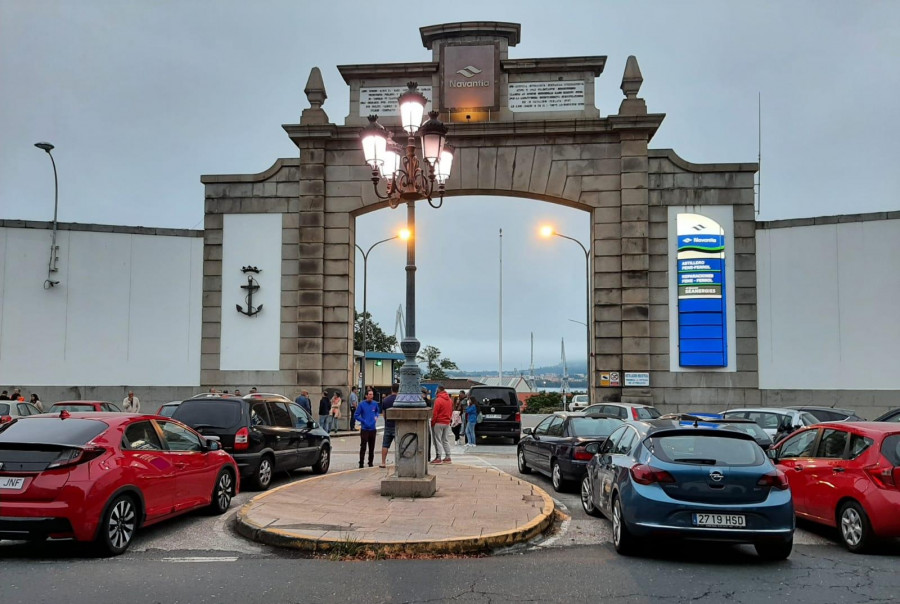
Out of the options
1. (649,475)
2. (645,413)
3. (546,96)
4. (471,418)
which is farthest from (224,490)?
(546,96)

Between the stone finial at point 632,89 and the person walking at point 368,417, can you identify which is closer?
the person walking at point 368,417

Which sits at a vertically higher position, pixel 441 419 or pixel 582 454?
pixel 441 419

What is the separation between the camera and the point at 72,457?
7520mm

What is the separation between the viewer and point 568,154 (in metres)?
25.7

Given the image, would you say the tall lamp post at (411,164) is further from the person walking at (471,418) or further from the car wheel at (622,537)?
the person walking at (471,418)

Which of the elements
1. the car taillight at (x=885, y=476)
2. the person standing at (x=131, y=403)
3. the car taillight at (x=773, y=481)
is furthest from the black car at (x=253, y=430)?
the person standing at (x=131, y=403)

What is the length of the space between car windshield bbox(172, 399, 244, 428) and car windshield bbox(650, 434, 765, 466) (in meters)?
7.23

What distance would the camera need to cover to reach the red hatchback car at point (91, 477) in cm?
724

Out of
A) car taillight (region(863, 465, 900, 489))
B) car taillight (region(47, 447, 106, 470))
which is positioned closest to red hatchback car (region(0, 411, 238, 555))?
car taillight (region(47, 447, 106, 470))

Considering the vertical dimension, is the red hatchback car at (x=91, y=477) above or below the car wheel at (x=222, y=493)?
above

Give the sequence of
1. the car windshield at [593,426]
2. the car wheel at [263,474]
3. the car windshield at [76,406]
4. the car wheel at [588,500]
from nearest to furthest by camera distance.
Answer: the car wheel at [588,500], the car wheel at [263,474], the car windshield at [593,426], the car windshield at [76,406]

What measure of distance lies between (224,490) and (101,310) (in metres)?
17.2

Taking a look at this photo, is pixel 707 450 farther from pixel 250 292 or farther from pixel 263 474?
pixel 250 292

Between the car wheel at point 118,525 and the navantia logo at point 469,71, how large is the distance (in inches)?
808
